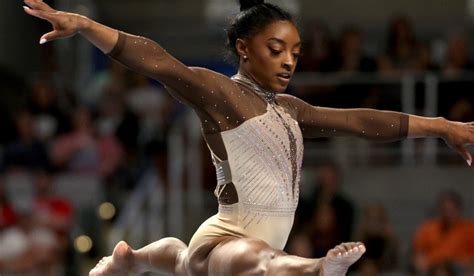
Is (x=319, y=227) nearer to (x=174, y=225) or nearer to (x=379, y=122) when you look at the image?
(x=174, y=225)

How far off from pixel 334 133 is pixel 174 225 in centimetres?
383

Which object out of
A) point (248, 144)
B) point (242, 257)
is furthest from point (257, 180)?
point (242, 257)

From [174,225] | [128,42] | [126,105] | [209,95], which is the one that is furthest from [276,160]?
[126,105]

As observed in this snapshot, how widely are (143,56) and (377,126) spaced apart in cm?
106

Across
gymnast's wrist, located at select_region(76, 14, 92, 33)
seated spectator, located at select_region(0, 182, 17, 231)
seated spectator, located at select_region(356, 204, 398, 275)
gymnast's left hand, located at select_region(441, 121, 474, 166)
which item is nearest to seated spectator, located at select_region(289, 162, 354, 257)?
seated spectator, located at select_region(356, 204, 398, 275)

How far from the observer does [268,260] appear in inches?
129

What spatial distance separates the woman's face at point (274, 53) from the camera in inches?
141

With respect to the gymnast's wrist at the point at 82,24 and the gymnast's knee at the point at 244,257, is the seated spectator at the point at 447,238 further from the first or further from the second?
the gymnast's wrist at the point at 82,24

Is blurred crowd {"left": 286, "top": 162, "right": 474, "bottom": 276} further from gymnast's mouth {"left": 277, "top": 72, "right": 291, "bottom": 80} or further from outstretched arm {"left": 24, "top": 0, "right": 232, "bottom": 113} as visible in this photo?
outstretched arm {"left": 24, "top": 0, "right": 232, "bottom": 113}

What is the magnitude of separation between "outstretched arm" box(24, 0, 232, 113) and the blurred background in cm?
334

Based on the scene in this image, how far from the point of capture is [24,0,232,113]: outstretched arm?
3162 mm

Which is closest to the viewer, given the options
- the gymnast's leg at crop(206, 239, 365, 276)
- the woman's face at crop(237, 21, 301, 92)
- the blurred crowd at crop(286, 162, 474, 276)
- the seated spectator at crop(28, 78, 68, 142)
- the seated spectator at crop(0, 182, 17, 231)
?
the gymnast's leg at crop(206, 239, 365, 276)

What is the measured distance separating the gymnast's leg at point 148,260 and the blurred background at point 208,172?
9.40 feet

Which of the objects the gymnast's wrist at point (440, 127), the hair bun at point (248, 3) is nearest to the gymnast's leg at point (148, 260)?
the hair bun at point (248, 3)
